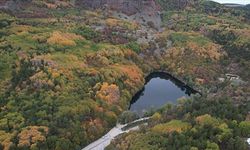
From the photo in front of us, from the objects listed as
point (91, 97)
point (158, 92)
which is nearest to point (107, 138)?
point (91, 97)

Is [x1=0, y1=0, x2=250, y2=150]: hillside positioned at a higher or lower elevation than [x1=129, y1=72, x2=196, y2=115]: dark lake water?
higher

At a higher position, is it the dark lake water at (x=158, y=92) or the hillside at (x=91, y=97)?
the hillside at (x=91, y=97)

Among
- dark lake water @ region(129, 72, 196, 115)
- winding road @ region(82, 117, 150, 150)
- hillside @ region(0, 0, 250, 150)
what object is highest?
hillside @ region(0, 0, 250, 150)

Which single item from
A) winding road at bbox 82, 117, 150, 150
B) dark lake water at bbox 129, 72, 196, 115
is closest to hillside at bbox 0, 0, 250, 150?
winding road at bbox 82, 117, 150, 150

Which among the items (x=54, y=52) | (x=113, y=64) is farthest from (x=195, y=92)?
(x=54, y=52)

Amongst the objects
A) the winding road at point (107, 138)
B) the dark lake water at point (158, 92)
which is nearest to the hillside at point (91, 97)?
the winding road at point (107, 138)

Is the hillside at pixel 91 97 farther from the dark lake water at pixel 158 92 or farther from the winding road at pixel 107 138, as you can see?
the dark lake water at pixel 158 92

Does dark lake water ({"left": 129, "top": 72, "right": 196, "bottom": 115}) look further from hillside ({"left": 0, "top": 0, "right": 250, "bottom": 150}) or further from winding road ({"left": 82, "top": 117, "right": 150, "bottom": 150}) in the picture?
winding road ({"left": 82, "top": 117, "right": 150, "bottom": 150})

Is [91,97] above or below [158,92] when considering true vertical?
above

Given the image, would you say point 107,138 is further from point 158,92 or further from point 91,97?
point 158,92

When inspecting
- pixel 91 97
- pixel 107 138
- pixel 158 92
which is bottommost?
pixel 158 92
